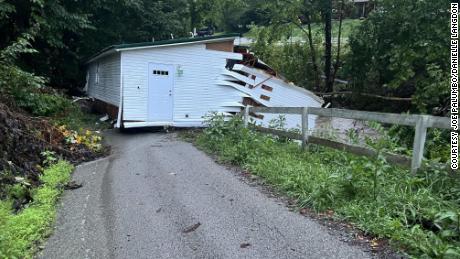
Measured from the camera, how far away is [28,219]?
5.25 m

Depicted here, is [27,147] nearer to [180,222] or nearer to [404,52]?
[180,222]

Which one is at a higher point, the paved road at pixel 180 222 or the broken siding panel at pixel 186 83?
the broken siding panel at pixel 186 83

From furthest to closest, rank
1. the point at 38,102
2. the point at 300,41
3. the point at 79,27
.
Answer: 1. the point at 300,41
2. the point at 79,27
3. the point at 38,102

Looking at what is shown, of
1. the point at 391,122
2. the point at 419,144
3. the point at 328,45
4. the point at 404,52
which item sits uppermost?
the point at 328,45

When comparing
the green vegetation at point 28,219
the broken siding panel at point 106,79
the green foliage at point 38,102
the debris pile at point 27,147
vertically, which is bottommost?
the green vegetation at point 28,219

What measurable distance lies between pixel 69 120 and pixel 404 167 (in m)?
10.5

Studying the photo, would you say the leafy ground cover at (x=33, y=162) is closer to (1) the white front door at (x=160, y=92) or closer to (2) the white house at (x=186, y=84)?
(2) the white house at (x=186, y=84)

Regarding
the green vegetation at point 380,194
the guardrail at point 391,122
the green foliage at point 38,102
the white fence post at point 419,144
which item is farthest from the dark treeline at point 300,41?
the white fence post at point 419,144

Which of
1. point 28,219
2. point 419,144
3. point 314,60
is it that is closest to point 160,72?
point 314,60

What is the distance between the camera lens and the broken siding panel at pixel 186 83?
15.0 meters

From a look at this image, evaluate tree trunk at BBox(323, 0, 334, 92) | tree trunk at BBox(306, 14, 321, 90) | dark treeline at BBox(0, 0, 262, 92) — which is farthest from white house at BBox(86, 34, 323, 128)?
tree trunk at BBox(306, 14, 321, 90)

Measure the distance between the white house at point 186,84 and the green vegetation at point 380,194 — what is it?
26.8ft

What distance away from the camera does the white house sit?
15.0 m

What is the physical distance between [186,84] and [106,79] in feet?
13.4
